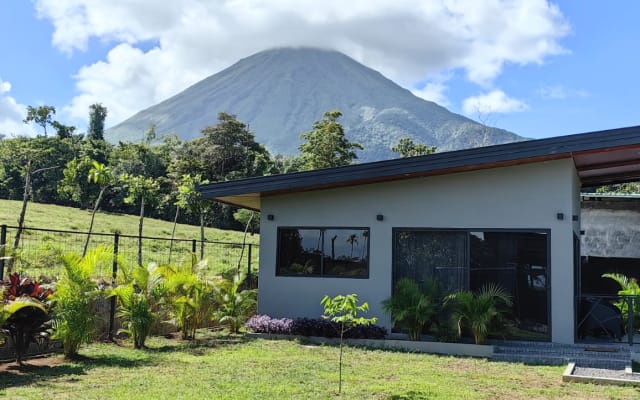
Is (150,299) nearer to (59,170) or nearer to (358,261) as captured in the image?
(358,261)

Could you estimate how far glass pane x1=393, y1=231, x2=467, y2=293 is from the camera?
34.9 feet

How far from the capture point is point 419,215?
11.0 metres

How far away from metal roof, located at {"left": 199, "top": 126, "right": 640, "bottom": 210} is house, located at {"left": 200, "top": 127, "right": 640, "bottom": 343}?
0.06ft

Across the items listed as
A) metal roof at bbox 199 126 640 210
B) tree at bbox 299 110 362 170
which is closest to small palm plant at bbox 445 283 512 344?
metal roof at bbox 199 126 640 210

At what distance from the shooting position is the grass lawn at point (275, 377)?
6340 millimetres

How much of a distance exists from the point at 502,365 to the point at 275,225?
197 inches

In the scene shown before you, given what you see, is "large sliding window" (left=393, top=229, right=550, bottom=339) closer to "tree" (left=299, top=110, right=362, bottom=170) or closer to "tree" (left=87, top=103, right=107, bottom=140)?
"tree" (left=299, top=110, right=362, bottom=170)

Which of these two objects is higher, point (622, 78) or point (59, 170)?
point (622, 78)

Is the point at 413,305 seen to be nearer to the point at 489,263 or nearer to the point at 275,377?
the point at 489,263

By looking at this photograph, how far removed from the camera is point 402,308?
10172 millimetres

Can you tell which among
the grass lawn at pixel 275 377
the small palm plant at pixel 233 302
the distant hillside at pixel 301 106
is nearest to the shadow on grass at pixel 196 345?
the grass lawn at pixel 275 377

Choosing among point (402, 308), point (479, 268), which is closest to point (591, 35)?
point (479, 268)

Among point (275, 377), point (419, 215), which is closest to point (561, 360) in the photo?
point (419, 215)

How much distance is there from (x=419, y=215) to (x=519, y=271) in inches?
78.4
